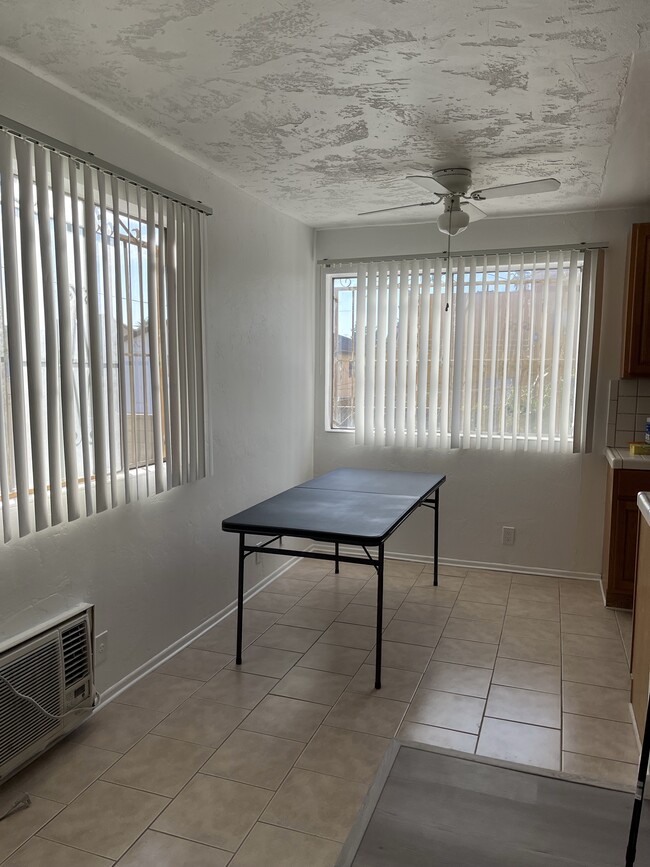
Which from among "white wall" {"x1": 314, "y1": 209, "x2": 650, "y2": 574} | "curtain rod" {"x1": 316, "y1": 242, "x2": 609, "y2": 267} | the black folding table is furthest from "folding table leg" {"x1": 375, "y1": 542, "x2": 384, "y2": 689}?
"curtain rod" {"x1": 316, "y1": 242, "x2": 609, "y2": 267}

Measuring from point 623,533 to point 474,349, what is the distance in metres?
1.55

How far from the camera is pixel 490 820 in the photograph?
3.50ft

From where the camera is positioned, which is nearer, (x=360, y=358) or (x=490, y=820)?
(x=490, y=820)

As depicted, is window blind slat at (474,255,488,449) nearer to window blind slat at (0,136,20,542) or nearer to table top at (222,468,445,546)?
table top at (222,468,445,546)

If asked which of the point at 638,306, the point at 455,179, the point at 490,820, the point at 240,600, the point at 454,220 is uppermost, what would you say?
the point at 455,179

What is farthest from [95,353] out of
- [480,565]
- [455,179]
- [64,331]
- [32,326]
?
[480,565]

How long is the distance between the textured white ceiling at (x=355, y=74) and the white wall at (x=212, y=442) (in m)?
0.17

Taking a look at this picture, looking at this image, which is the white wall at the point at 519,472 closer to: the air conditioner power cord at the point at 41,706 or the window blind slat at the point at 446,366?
the window blind slat at the point at 446,366

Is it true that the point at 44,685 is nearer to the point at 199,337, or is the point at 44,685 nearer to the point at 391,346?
the point at 199,337

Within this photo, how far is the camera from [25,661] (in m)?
2.20

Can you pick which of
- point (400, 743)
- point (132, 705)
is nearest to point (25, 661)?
point (132, 705)

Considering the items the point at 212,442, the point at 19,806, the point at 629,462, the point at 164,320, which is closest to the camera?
the point at 19,806

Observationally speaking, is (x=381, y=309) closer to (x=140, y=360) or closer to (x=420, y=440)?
(x=420, y=440)

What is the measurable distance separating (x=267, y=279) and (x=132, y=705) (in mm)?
2565
